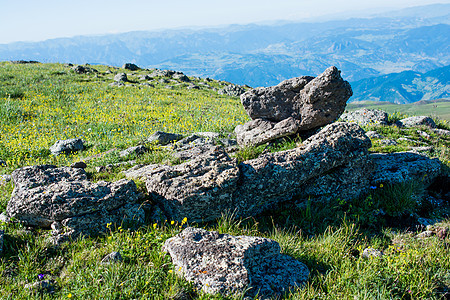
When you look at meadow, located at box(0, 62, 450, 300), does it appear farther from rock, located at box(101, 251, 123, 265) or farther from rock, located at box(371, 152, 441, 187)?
rock, located at box(371, 152, 441, 187)

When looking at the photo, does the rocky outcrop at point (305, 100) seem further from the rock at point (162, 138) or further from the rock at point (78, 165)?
the rock at point (78, 165)

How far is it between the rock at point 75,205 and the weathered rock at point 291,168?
93.3 inches

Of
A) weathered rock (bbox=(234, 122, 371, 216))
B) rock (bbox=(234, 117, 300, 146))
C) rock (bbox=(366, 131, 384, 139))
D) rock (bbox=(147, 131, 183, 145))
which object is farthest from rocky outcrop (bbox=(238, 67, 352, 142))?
rock (bbox=(147, 131, 183, 145))

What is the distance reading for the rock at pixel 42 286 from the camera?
4372mm

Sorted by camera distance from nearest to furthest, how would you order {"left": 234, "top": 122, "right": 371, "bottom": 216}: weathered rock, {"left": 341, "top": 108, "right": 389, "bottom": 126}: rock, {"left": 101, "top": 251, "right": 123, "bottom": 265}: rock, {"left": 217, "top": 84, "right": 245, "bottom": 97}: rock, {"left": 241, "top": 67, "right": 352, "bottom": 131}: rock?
{"left": 101, "top": 251, "right": 123, "bottom": 265}: rock < {"left": 234, "top": 122, "right": 371, "bottom": 216}: weathered rock < {"left": 241, "top": 67, "right": 352, "bottom": 131}: rock < {"left": 341, "top": 108, "right": 389, "bottom": 126}: rock < {"left": 217, "top": 84, "right": 245, "bottom": 97}: rock

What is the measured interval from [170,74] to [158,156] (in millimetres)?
39519

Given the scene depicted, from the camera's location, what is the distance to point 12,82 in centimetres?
2808

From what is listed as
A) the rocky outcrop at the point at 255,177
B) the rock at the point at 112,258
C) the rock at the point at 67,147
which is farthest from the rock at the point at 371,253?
the rock at the point at 67,147

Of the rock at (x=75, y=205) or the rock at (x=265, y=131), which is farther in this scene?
the rock at (x=265, y=131)

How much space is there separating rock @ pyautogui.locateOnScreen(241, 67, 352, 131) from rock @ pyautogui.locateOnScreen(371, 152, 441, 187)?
2.25 metres

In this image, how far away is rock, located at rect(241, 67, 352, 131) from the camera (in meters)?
9.43

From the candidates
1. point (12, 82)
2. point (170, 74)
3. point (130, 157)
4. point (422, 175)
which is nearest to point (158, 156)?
point (130, 157)

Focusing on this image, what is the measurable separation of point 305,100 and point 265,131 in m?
1.70

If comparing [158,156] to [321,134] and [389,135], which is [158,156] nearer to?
[321,134]
